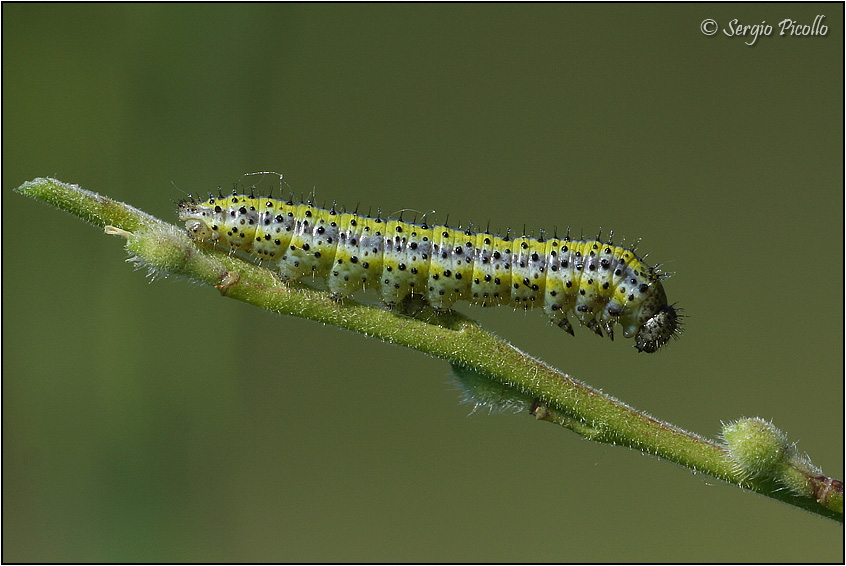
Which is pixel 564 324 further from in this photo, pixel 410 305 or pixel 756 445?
pixel 756 445

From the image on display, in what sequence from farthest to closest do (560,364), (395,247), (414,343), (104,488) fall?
(560,364), (104,488), (395,247), (414,343)

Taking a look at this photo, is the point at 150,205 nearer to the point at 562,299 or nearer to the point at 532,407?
the point at 562,299

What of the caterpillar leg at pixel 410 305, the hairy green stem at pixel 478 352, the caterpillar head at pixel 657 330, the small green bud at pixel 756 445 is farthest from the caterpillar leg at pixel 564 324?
the small green bud at pixel 756 445

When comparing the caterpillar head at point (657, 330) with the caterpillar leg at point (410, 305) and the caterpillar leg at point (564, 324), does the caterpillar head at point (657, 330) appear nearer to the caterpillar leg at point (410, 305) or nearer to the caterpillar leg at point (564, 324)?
the caterpillar leg at point (564, 324)

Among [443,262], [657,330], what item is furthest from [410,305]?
[657,330]

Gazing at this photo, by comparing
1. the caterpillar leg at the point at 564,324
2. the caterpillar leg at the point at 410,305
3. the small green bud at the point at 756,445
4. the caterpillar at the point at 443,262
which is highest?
the caterpillar at the point at 443,262

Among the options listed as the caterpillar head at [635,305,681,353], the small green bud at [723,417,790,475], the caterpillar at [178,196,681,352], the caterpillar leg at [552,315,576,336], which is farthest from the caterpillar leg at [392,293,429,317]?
the small green bud at [723,417,790,475]

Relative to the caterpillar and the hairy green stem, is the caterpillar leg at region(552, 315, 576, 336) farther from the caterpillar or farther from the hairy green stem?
the hairy green stem

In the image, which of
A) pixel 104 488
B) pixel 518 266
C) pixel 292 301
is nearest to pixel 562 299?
pixel 518 266
